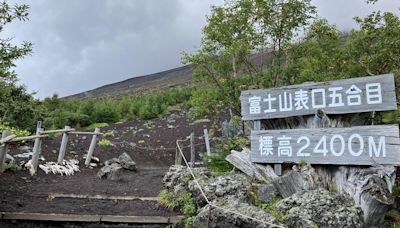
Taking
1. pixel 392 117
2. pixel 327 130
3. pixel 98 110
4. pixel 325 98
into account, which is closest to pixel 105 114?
pixel 98 110

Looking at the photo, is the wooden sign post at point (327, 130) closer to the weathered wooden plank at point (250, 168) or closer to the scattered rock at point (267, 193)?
the weathered wooden plank at point (250, 168)

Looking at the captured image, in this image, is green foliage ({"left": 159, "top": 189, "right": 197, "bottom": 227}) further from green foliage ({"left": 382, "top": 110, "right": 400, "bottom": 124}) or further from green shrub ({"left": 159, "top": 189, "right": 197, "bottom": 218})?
green foliage ({"left": 382, "top": 110, "right": 400, "bottom": 124})

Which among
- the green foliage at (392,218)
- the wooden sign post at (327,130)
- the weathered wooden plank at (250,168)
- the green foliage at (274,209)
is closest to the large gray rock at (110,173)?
the weathered wooden plank at (250,168)

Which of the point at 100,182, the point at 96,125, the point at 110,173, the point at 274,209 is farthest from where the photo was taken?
the point at 96,125

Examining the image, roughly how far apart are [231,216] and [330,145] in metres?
1.76

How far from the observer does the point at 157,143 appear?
18.5 m

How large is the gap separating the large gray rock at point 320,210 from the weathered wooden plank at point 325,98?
1275 mm


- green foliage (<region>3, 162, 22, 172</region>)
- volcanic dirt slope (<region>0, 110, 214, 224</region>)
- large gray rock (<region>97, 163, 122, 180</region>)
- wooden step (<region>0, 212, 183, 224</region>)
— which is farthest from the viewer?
large gray rock (<region>97, 163, 122, 180</region>)

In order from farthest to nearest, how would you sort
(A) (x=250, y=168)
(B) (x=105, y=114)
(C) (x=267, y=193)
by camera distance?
(B) (x=105, y=114) < (A) (x=250, y=168) < (C) (x=267, y=193)

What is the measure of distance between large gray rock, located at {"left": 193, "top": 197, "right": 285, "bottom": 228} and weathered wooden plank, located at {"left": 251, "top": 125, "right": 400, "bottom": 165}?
3.80 ft

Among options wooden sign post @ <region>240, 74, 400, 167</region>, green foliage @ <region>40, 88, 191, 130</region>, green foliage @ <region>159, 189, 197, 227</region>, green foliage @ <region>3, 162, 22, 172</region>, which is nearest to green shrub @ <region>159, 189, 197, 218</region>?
green foliage @ <region>159, 189, 197, 227</region>

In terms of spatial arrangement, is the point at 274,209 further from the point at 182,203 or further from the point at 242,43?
the point at 242,43

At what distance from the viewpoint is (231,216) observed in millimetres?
5551

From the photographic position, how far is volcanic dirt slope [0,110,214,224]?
7.61 m
